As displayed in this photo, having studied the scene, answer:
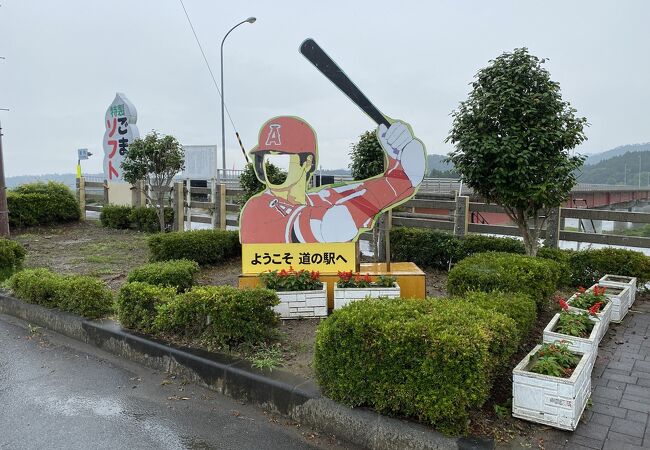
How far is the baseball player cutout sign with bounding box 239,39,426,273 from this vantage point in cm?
596

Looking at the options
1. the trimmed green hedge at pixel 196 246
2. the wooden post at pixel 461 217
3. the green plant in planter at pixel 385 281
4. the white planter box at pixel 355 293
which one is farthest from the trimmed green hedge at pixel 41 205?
the green plant in planter at pixel 385 281

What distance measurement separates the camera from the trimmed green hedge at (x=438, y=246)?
7672 millimetres

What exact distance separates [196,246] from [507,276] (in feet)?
18.2

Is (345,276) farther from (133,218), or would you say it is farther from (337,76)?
(133,218)

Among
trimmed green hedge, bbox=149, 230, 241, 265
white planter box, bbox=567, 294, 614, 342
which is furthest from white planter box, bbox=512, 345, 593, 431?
trimmed green hedge, bbox=149, 230, 241, 265

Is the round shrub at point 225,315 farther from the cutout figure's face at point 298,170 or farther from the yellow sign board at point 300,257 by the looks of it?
the cutout figure's face at point 298,170

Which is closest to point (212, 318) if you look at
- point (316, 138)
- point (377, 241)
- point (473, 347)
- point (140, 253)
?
point (473, 347)

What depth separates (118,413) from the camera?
3566 mm

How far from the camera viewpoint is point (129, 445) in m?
3.13

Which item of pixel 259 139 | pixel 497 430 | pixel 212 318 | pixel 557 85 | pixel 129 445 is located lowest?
pixel 129 445

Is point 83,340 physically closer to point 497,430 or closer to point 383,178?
point 383,178

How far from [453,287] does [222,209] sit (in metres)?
7.85

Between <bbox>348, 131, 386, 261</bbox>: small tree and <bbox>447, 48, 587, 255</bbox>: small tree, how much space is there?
1315mm

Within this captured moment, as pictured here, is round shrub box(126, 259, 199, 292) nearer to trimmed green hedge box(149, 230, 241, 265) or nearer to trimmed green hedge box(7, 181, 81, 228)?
trimmed green hedge box(149, 230, 241, 265)
